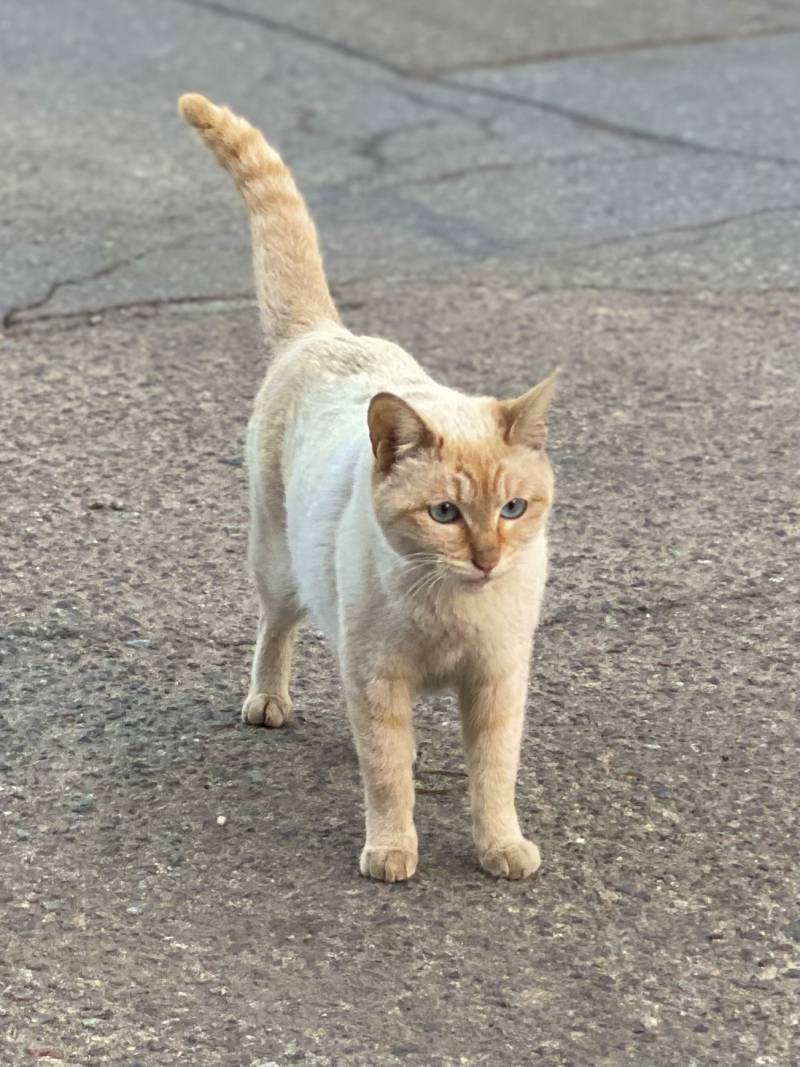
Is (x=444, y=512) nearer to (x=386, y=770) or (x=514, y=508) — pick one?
(x=514, y=508)

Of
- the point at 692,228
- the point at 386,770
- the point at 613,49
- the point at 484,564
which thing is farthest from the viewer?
the point at 613,49

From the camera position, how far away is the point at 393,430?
313cm

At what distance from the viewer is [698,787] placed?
147 inches

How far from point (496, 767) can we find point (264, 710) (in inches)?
30.3

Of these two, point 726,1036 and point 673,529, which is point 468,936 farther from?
point 673,529

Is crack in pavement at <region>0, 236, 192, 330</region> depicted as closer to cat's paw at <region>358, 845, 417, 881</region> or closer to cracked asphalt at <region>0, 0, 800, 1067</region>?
cracked asphalt at <region>0, 0, 800, 1067</region>

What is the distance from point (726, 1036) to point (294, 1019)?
73 centimetres

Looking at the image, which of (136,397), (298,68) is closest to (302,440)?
(136,397)

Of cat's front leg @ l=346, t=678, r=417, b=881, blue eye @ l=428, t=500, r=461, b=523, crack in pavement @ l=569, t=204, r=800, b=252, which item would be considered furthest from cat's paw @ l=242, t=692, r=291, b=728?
crack in pavement @ l=569, t=204, r=800, b=252

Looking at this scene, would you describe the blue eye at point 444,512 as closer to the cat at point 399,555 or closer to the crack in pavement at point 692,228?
the cat at point 399,555

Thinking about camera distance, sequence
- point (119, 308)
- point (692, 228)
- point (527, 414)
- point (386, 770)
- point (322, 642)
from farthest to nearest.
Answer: point (692, 228) < point (119, 308) < point (322, 642) < point (386, 770) < point (527, 414)

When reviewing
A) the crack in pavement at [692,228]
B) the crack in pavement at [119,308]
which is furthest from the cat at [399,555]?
the crack in pavement at [692,228]

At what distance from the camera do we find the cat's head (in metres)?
3.11

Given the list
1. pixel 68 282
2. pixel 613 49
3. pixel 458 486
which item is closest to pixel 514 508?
pixel 458 486
